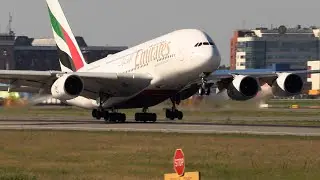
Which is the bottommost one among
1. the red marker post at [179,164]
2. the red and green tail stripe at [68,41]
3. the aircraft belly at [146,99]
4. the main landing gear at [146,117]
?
the red marker post at [179,164]

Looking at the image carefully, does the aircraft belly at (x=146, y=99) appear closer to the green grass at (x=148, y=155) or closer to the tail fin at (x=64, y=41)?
the tail fin at (x=64, y=41)

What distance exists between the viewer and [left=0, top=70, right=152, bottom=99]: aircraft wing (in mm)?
57562

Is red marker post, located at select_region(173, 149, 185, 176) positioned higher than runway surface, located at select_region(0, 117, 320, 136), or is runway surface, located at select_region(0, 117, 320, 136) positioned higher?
runway surface, located at select_region(0, 117, 320, 136)

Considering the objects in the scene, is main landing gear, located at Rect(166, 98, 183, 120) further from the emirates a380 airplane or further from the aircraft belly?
the aircraft belly

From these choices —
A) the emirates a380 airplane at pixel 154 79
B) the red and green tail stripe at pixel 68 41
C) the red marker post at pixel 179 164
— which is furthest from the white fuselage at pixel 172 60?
the red marker post at pixel 179 164

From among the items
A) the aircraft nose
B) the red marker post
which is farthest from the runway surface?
the red marker post

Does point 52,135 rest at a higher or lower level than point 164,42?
lower

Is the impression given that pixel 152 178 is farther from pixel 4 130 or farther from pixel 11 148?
pixel 4 130

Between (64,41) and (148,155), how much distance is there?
121 feet

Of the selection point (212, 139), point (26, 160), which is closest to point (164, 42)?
point (212, 139)

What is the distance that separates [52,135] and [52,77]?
14720mm

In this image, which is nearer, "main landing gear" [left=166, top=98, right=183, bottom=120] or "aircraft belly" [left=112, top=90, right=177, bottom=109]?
"aircraft belly" [left=112, top=90, right=177, bottom=109]

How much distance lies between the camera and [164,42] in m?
57.3

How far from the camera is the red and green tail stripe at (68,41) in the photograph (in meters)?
67.8
